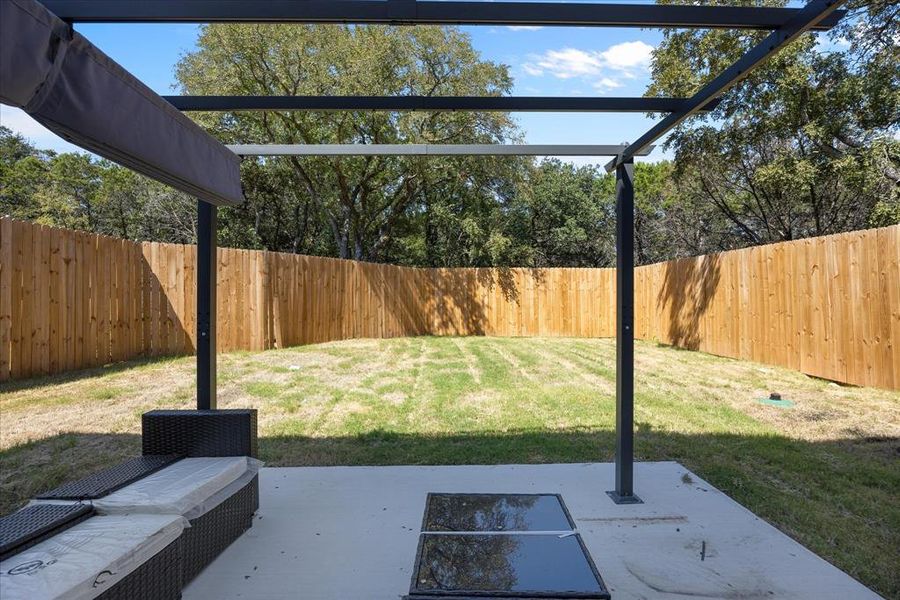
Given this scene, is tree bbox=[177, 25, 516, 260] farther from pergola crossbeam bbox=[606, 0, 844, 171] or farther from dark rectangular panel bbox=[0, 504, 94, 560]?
dark rectangular panel bbox=[0, 504, 94, 560]

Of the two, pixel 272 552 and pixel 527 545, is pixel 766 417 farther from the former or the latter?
pixel 272 552

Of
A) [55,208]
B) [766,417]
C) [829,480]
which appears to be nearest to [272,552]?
[829,480]

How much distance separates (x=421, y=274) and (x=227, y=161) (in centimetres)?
1118

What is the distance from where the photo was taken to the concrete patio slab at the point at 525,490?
2.04 meters

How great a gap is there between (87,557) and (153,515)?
34cm

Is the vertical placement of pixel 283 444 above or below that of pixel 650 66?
below

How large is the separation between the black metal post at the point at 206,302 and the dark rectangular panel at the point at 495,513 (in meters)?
1.40

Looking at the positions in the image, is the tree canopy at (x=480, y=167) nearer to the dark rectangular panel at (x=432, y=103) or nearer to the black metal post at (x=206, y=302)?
the dark rectangular panel at (x=432, y=103)

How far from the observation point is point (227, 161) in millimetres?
2438

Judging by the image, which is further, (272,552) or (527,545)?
(272,552)

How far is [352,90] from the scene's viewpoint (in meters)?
12.3

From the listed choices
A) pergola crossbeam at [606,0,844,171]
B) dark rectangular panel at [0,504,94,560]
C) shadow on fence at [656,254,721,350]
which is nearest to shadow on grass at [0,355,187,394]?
dark rectangular panel at [0,504,94,560]

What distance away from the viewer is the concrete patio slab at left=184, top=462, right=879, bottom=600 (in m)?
2.04

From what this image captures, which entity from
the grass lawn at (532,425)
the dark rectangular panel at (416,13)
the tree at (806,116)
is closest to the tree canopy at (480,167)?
the tree at (806,116)
